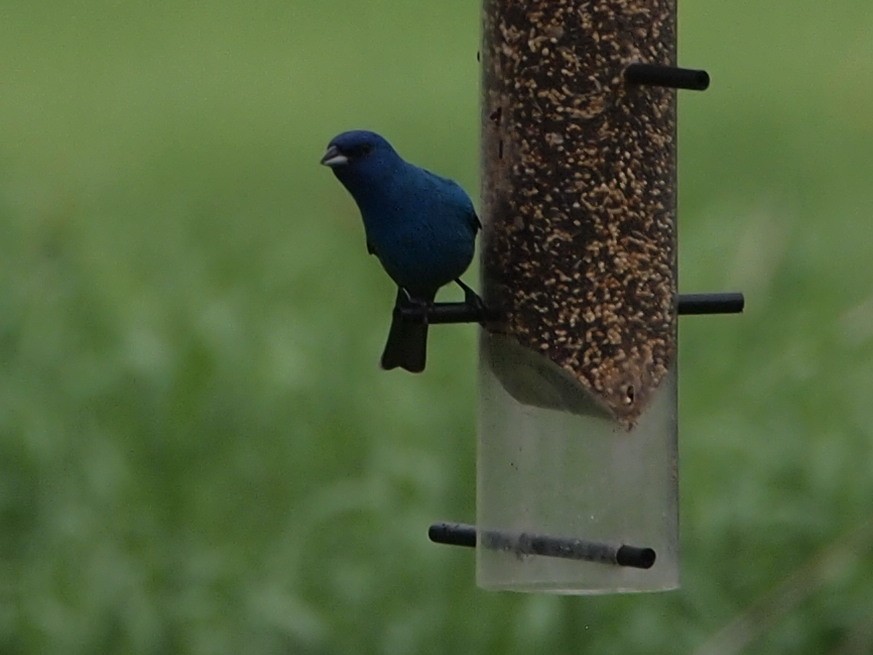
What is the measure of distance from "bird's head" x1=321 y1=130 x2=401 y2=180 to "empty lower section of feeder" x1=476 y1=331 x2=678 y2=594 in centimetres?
39

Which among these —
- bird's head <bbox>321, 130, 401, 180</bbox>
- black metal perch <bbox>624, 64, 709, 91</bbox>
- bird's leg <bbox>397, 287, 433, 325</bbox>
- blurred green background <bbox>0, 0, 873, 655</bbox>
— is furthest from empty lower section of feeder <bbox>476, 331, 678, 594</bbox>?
blurred green background <bbox>0, 0, 873, 655</bbox>

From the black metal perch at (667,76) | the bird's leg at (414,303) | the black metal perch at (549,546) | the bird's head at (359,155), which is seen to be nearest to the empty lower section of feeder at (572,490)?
the black metal perch at (549,546)

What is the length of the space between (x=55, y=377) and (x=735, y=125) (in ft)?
16.5

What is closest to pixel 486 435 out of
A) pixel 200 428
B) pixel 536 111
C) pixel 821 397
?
pixel 536 111

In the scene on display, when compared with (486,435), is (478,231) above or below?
above

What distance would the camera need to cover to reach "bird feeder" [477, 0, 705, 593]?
4.08m

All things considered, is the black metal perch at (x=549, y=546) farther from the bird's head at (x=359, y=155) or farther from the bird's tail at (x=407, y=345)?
the bird's head at (x=359, y=155)

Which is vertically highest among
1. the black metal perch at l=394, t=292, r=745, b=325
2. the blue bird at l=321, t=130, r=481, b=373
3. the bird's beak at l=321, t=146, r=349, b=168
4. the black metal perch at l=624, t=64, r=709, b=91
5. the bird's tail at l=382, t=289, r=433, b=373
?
the black metal perch at l=624, t=64, r=709, b=91

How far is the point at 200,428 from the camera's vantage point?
537 centimetres

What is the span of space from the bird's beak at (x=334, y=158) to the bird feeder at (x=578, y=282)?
1.02 ft

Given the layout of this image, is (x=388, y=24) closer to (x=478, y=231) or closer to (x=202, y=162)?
(x=202, y=162)

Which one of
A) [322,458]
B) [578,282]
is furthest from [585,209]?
[322,458]

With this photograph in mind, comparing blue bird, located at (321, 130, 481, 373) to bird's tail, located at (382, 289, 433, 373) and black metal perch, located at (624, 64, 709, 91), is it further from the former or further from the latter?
black metal perch, located at (624, 64, 709, 91)

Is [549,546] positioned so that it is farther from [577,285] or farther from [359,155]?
[359,155]
